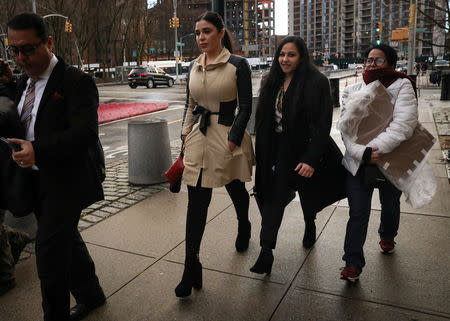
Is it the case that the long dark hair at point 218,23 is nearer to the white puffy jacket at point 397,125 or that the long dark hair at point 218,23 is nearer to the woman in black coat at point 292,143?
the woman in black coat at point 292,143

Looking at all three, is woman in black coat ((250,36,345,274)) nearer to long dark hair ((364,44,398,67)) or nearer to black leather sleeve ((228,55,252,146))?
black leather sleeve ((228,55,252,146))

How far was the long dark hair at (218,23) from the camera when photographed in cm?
314

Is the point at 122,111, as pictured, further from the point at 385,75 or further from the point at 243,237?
the point at 385,75

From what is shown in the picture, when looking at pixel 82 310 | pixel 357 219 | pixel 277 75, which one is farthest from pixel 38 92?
pixel 357 219

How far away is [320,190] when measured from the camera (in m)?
3.42

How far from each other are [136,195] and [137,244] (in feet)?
5.69

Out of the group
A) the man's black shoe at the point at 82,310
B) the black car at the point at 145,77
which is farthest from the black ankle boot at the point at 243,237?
the black car at the point at 145,77

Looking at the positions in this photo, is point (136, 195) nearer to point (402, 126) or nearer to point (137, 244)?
point (137, 244)

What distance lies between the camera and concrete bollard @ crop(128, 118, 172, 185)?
20.4 feet

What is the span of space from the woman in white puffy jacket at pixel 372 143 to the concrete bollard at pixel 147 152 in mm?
3545

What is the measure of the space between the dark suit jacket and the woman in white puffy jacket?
1.90 metres

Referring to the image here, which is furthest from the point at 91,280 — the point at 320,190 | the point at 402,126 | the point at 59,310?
the point at 402,126

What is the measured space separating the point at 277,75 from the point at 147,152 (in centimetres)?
333

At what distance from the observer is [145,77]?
33.8m
